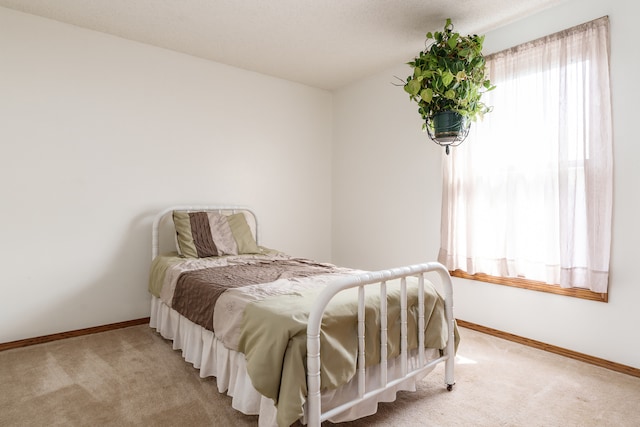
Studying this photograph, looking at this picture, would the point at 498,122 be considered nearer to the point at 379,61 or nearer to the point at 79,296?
the point at 379,61

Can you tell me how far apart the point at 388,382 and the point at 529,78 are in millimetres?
2433

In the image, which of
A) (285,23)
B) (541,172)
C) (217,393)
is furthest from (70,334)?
(541,172)

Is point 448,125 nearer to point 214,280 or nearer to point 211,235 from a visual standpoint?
point 214,280

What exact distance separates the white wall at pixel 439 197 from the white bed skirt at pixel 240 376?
123 centimetres

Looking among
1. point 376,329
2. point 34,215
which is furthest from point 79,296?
point 376,329

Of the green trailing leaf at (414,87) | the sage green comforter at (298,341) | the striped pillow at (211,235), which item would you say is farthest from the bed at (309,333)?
the green trailing leaf at (414,87)

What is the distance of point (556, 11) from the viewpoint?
2619 mm

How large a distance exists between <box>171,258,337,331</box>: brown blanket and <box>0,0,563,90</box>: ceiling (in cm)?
191

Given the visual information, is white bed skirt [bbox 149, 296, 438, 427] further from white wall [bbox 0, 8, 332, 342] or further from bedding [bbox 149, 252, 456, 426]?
A: white wall [bbox 0, 8, 332, 342]

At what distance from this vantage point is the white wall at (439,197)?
2.32 meters

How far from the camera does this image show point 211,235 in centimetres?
321

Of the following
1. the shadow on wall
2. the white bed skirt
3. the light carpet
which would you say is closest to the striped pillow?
the shadow on wall

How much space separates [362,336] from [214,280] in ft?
3.68

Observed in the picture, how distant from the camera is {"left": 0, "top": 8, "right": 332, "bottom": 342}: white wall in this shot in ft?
9.02
